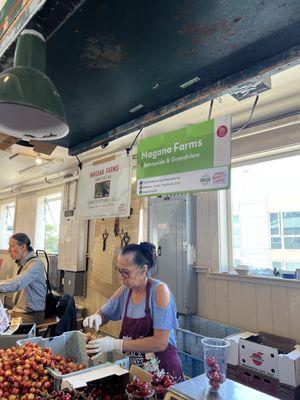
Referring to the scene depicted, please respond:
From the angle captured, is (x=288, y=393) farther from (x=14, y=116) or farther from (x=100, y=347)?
(x=14, y=116)

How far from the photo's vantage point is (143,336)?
1.86 m

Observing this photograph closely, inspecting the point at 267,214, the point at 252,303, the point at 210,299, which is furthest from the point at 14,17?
the point at 210,299

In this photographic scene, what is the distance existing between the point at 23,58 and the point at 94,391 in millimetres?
1308

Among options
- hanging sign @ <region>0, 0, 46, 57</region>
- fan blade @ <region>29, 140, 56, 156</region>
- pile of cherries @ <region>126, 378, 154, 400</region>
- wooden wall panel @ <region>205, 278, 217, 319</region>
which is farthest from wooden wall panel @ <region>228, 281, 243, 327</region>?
hanging sign @ <region>0, 0, 46, 57</region>

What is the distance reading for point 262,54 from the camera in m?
1.16

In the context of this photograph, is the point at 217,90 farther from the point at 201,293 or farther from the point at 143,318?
the point at 201,293

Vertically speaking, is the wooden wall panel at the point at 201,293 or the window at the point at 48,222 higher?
the window at the point at 48,222

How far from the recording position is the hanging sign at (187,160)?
1.65 m

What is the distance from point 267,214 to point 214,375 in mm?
2421

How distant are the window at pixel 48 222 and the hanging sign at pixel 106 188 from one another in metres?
3.72

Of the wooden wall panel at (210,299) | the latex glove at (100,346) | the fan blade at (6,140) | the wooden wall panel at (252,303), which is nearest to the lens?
the latex glove at (100,346)

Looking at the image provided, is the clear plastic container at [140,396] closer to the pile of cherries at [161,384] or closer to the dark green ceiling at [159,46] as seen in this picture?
the pile of cherries at [161,384]

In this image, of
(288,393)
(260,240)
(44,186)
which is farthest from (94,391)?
(44,186)

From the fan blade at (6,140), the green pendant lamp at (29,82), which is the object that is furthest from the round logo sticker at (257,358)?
the fan blade at (6,140)
